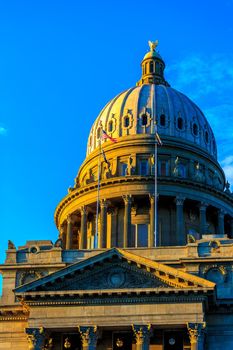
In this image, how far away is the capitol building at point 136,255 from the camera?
61.6 meters

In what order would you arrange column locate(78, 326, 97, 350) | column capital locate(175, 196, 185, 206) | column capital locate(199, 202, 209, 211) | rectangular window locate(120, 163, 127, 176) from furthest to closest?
rectangular window locate(120, 163, 127, 176), column capital locate(199, 202, 209, 211), column capital locate(175, 196, 185, 206), column locate(78, 326, 97, 350)

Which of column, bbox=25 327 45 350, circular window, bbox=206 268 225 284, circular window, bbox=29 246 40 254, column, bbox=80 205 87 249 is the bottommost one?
column, bbox=25 327 45 350

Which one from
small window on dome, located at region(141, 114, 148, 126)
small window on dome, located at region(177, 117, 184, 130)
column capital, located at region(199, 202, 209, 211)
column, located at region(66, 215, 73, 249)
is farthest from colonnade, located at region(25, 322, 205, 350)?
small window on dome, located at region(177, 117, 184, 130)

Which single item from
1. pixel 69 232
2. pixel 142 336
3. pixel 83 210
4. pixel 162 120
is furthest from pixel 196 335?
pixel 162 120

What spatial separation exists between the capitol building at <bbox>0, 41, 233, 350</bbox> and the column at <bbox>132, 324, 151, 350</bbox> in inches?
2.7

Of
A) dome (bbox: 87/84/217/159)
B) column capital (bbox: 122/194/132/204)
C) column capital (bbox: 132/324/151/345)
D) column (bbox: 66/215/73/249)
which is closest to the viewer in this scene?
column capital (bbox: 132/324/151/345)

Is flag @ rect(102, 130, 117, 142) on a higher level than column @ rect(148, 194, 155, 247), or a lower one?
higher

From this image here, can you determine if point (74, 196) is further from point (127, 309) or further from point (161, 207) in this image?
point (127, 309)

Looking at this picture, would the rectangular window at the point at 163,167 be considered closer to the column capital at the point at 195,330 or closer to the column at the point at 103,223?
the column at the point at 103,223

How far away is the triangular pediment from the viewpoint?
61.7 metres

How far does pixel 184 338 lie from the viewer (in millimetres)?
62875

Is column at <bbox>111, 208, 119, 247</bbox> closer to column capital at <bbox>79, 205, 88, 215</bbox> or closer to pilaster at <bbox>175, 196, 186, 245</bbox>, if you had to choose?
column capital at <bbox>79, 205, 88, 215</bbox>

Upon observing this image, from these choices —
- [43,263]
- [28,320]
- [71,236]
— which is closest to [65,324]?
[28,320]

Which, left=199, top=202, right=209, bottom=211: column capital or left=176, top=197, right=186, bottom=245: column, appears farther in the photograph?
left=199, top=202, right=209, bottom=211: column capital
